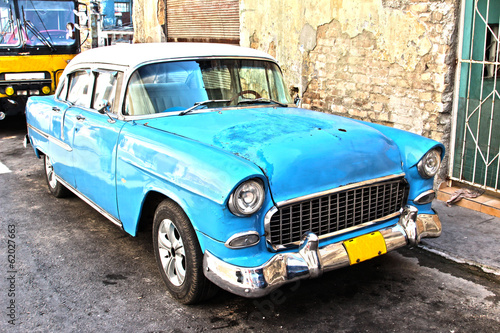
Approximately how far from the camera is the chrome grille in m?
2.83

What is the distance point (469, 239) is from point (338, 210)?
1.84m

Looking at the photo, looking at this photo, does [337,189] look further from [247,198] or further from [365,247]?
[247,198]

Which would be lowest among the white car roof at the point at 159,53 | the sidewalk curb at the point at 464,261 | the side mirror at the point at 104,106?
the sidewalk curb at the point at 464,261

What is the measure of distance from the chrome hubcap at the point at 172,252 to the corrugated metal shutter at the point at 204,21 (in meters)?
6.45

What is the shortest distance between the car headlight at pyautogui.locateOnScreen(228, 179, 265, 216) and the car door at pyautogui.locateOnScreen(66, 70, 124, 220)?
1397 mm

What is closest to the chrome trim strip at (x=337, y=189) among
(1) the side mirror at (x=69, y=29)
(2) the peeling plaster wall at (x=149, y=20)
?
(1) the side mirror at (x=69, y=29)

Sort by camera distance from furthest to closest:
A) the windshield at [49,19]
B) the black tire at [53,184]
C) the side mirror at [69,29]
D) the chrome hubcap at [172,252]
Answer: the side mirror at [69,29] < the windshield at [49,19] < the black tire at [53,184] < the chrome hubcap at [172,252]

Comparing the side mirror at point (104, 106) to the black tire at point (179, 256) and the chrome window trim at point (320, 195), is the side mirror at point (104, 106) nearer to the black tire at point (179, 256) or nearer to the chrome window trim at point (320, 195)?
the black tire at point (179, 256)

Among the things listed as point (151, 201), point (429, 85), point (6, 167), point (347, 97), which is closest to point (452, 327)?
point (151, 201)

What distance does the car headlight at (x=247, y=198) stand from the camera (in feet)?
8.68

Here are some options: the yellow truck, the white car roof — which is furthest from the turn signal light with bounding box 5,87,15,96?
the white car roof

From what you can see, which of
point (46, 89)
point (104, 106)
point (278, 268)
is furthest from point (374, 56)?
point (46, 89)

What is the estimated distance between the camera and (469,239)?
13.9 feet

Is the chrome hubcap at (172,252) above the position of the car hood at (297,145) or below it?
below
